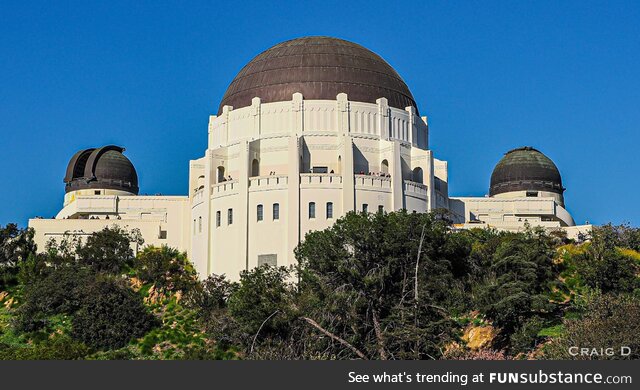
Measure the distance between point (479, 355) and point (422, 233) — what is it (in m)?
9.94

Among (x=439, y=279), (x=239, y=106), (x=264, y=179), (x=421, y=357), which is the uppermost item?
(x=239, y=106)

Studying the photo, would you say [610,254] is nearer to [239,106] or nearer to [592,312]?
[592,312]

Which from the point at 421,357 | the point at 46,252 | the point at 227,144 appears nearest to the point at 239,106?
the point at 227,144

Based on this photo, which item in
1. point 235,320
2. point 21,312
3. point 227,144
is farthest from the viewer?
point 227,144

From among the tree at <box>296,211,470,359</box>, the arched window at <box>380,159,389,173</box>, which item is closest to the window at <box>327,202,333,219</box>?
the arched window at <box>380,159,389,173</box>

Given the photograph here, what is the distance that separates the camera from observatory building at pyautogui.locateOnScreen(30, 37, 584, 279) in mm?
79750

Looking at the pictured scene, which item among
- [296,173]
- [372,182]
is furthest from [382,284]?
[296,173]

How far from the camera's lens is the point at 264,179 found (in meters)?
80.8

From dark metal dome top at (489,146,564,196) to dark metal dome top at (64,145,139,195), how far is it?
32.5 meters

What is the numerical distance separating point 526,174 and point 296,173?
28.4m

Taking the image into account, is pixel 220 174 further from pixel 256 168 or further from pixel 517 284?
pixel 517 284

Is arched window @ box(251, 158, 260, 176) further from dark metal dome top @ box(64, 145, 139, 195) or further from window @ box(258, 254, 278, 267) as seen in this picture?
dark metal dome top @ box(64, 145, 139, 195)

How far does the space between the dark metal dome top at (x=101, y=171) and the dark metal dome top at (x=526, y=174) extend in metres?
32.5

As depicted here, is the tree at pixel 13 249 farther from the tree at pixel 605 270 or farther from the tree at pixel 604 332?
the tree at pixel 604 332
